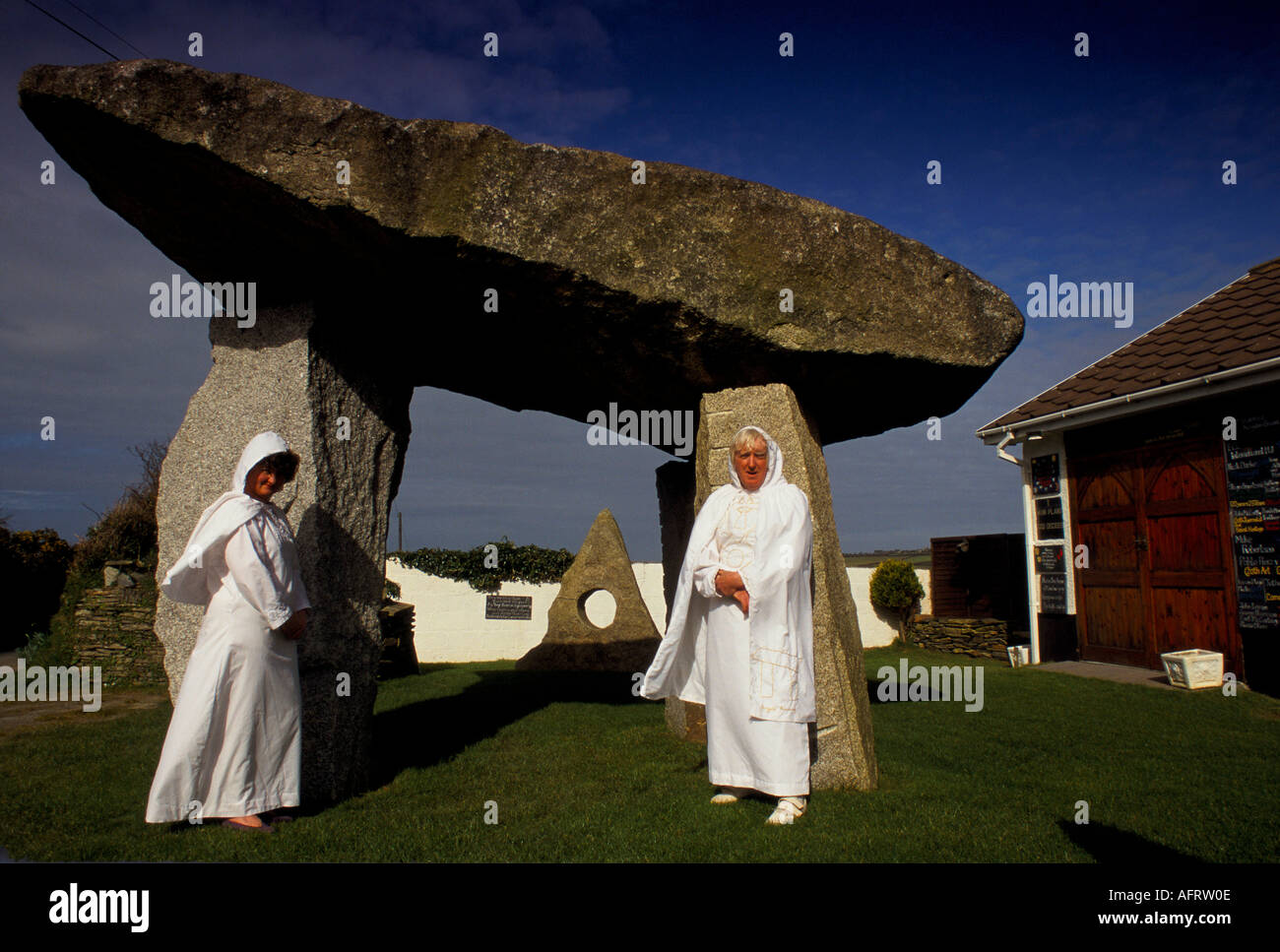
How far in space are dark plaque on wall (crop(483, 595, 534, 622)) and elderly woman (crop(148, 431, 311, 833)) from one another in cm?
1256

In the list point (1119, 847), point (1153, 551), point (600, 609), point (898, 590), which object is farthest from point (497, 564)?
point (1119, 847)

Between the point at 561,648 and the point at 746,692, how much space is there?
695 cm

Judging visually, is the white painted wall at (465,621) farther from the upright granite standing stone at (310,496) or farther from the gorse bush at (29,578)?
the upright granite standing stone at (310,496)

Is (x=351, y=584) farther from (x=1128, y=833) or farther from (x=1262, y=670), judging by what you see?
(x=1262, y=670)

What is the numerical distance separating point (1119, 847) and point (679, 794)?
2.04m

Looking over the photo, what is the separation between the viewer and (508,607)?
16266mm

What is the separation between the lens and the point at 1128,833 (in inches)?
136

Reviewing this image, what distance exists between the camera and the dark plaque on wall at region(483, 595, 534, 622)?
639 inches

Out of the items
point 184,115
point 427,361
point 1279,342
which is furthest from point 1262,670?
point 184,115

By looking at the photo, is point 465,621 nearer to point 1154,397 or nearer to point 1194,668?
point 1194,668

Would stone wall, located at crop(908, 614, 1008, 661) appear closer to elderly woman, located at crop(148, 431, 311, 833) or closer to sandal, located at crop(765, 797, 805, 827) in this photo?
sandal, located at crop(765, 797, 805, 827)

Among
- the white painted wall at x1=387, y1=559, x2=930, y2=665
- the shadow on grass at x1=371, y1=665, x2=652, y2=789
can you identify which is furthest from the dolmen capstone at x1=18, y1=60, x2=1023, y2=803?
the white painted wall at x1=387, y1=559, x2=930, y2=665

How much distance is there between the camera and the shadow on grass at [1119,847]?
10.3ft
